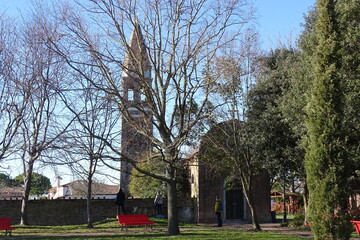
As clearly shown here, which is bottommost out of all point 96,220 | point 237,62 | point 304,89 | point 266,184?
point 96,220

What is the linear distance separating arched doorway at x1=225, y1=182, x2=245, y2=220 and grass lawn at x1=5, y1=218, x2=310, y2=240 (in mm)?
6635

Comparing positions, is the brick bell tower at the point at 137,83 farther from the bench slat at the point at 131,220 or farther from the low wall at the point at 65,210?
the low wall at the point at 65,210

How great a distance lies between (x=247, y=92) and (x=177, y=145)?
23.7 ft

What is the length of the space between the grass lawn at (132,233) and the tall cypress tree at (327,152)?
5.97m

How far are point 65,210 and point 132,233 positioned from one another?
11145 mm

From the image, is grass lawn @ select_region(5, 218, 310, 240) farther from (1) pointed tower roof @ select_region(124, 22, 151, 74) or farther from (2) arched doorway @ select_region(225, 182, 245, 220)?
(1) pointed tower roof @ select_region(124, 22, 151, 74)

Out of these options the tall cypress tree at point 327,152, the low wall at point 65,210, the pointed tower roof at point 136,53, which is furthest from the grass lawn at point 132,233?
the pointed tower roof at point 136,53

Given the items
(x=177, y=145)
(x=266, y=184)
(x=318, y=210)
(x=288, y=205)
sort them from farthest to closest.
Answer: (x=288, y=205), (x=266, y=184), (x=177, y=145), (x=318, y=210)

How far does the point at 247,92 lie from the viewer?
2450 cm

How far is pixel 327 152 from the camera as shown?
12.8m

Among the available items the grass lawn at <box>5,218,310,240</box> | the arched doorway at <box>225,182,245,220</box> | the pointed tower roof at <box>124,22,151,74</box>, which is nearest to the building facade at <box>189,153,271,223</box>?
the arched doorway at <box>225,182,245,220</box>

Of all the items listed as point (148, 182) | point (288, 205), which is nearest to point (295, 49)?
point (148, 182)

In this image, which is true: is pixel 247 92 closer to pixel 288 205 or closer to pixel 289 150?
pixel 289 150

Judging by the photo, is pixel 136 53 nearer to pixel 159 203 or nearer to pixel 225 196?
pixel 159 203
